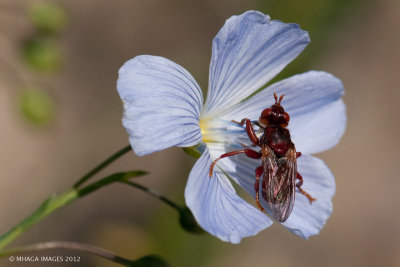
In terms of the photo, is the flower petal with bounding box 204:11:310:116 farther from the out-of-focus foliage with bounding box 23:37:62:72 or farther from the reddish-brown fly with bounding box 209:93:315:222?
the out-of-focus foliage with bounding box 23:37:62:72

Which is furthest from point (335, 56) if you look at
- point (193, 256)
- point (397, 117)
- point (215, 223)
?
point (215, 223)

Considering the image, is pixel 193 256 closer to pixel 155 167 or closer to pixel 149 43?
pixel 155 167

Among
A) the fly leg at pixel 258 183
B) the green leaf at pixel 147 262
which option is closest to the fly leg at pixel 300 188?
the fly leg at pixel 258 183

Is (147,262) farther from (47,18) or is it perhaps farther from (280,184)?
(47,18)

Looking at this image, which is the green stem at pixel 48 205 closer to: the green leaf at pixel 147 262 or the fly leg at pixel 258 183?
the green leaf at pixel 147 262

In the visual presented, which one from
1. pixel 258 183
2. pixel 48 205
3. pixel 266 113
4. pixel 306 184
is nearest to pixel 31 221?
pixel 48 205

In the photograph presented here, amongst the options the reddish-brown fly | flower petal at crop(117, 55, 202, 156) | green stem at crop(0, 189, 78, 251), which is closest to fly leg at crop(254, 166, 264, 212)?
the reddish-brown fly
